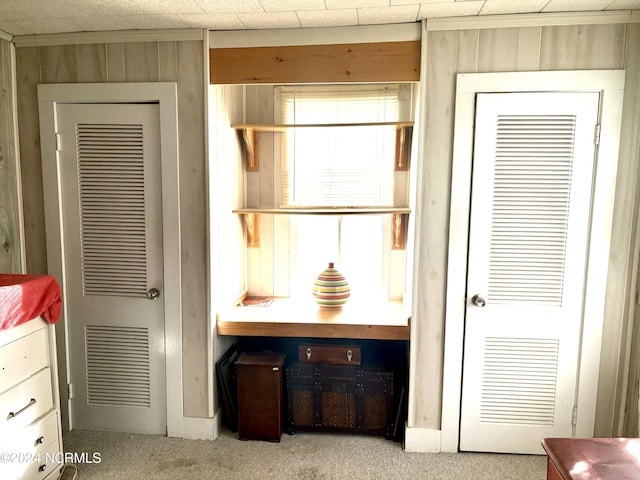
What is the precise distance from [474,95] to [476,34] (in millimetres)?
308

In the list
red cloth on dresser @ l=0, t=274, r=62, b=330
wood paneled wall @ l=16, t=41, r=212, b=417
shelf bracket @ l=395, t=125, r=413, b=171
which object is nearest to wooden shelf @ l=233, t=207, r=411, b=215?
shelf bracket @ l=395, t=125, r=413, b=171

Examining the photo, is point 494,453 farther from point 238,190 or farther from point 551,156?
point 238,190

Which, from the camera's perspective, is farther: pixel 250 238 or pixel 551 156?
pixel 250 238

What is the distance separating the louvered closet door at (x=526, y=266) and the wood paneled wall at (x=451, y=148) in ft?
0.49

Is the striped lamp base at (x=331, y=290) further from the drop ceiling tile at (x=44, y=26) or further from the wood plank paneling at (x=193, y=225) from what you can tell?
the drop ceiling tile at (x=44, y=26)

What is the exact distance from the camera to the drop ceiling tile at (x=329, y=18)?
2053mm

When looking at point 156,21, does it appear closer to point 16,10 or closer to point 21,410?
point 16,10

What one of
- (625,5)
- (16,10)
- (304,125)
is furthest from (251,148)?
(625,5)

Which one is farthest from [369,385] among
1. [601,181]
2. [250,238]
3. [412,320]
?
[601,181]

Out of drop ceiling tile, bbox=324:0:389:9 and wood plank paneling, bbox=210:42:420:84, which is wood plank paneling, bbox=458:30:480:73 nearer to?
wood plank paneling, bbox=210:42:420:84

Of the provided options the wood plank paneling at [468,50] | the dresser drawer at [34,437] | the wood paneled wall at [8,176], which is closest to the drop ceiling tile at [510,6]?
the wood plank paneling at [468,50]

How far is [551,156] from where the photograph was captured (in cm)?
215

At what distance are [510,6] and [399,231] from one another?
1.41 metres

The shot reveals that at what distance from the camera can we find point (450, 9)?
2018mm
